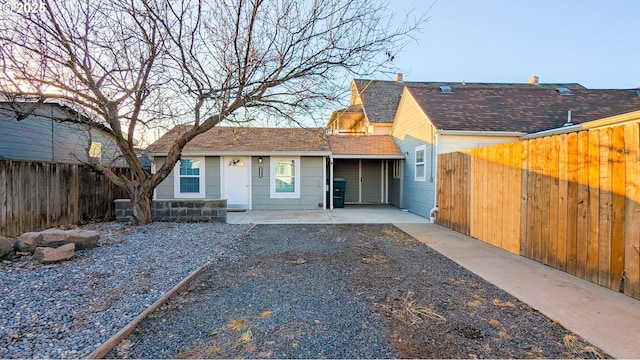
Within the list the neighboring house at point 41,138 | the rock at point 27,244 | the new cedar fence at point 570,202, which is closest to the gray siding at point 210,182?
the neighboring house at point 41,138

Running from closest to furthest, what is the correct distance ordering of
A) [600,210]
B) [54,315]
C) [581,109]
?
[54,315], [600,210], [581,109]

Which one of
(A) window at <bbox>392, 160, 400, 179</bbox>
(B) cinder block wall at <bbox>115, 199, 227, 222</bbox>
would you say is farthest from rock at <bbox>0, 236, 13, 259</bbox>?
(A) window at <bbox>392, 160, 400, 179</bbox>

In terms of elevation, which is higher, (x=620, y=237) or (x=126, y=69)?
(x=126, y=69)

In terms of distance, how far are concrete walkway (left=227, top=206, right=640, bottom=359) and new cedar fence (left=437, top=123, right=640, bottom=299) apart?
0.23 m

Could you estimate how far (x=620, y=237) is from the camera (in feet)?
11.4

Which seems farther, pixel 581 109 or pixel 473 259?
pixel 581 109

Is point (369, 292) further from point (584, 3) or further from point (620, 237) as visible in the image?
point (584, 3)

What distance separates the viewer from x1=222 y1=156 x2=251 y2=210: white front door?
12.4m

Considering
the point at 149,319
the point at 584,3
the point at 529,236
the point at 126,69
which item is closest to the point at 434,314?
the point at 149,319

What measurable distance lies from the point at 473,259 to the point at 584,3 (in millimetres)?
9010

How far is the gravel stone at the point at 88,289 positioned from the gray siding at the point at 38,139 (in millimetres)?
4862

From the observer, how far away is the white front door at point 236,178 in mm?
12391

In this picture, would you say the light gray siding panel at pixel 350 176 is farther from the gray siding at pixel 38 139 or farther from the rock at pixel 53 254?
the rock at pixel 53 254

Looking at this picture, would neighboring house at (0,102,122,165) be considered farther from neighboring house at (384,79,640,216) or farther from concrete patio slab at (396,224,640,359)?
neighboring house at (384,79,640,216)
